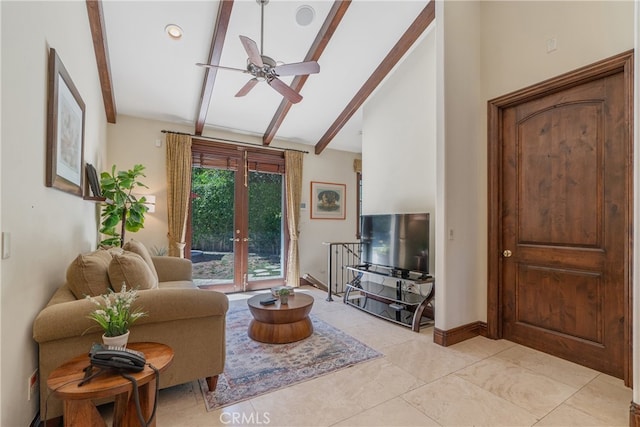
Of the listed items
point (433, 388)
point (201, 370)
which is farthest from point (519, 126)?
point (201, 370)

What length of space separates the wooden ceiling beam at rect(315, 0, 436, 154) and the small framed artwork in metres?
0.87

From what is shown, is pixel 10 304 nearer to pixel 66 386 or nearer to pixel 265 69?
pixel 66 386

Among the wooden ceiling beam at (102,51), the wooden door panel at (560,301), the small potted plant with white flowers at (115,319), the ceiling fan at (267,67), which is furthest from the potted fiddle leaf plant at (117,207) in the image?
the wooden door panel at (560,301)

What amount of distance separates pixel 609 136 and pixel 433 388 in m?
2.45

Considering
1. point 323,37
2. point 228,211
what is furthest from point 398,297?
point 323,37

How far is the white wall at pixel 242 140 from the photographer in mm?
4488

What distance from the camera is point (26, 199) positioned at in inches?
61.4

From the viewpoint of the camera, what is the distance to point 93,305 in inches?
65.8

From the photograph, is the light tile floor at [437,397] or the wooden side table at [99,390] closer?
the wooden side table at [99,390]

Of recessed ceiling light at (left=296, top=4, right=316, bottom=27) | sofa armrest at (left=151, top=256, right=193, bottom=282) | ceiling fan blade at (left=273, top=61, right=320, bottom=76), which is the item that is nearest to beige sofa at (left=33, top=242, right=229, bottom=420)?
sofa armrest at (left=151, top=256, right=193, bottom=282)

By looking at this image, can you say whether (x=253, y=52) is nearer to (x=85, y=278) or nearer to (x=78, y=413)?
(x=85, y=278)

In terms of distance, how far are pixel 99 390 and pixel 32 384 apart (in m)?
0.71

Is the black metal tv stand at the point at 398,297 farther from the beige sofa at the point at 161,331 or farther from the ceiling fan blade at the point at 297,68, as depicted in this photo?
the ceiling fan blade at the point at 297,68

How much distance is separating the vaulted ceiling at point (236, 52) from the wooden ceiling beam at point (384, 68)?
1 centimetres
